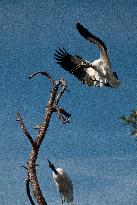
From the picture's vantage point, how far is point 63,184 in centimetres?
2114

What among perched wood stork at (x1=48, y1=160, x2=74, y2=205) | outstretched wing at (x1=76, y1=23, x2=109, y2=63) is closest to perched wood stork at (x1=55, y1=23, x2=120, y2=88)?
outstretched wing at (x1=76, y1=23, x2=109, y2=63)

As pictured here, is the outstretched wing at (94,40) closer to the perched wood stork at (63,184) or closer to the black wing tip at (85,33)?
the black wing tip at (85,33)

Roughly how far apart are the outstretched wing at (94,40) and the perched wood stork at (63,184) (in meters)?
3.48

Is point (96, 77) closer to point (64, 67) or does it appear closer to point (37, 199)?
point (64, 67)

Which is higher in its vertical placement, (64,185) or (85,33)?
(85,33)

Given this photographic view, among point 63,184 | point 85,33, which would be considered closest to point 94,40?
point 85,33

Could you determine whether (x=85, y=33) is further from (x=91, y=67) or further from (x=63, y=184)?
(x=63, y=184)

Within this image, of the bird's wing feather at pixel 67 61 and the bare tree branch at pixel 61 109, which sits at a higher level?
the bird's wing feather at pixel 67 61

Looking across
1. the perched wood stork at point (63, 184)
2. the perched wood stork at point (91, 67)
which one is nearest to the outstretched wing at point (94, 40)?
the perched wood stork at point (91, 67)

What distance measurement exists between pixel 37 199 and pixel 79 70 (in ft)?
17.4

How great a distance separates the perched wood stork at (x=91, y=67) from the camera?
20.6m

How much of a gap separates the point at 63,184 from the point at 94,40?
13.9 feet

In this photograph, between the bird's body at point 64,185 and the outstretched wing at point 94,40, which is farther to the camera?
the bird's body at point 64,185

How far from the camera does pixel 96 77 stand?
2148 centimetres
